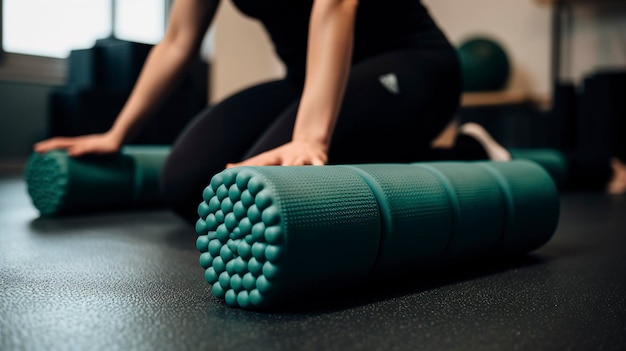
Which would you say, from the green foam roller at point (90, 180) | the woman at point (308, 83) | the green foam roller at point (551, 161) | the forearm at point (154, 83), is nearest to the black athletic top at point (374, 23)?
the woman at point (308, 83)

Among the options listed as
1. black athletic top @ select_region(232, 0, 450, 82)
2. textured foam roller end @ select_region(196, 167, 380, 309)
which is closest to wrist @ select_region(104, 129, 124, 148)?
black athletic top @ select_region(232, 0, 450, 82)

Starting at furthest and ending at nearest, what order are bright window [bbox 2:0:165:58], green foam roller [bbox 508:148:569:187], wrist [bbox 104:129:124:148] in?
bright window [bbox 2:0:165:58] → green foam roller [bbox 508:148:569:187] → wrist [bbox 104:129:124:148]

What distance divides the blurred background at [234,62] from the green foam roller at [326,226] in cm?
285

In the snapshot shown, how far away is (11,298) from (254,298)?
1.14ft

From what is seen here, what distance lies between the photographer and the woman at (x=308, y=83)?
1.27 metres

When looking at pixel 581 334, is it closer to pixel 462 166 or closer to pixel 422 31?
pixel 462 166

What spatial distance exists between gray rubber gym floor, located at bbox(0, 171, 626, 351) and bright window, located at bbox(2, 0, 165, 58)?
326cm

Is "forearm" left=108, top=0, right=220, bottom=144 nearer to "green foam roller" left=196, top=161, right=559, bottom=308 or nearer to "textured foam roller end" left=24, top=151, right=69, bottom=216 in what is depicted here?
"textured foam roller end" left=24, top=151, right=69, bottom=216

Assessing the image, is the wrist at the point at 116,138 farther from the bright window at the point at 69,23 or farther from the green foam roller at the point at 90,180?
the bright window at the point at 69,23

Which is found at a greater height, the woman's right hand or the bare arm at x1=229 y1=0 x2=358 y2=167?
the bare arm at x1=229 y1=0 x2=358 y2=167

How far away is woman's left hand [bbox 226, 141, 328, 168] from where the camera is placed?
930 millimetres

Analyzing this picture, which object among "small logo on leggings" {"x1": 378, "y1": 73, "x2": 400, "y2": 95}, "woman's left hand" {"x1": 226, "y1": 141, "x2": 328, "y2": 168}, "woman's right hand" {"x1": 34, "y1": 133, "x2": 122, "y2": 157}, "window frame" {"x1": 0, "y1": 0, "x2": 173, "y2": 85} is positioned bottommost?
"window frame" {"x1": 0, "y1": 0, "x2": 173, "y2": 85}

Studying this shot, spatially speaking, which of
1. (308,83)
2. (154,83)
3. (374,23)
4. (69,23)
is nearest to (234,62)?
(69,23)

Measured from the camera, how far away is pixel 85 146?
1.68 m
